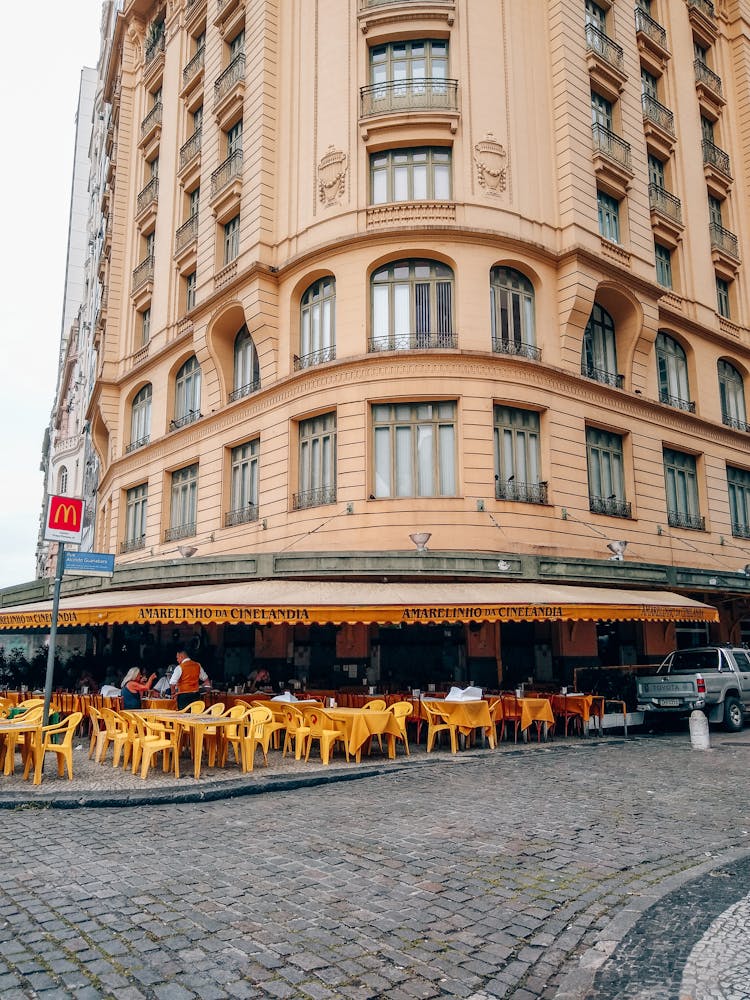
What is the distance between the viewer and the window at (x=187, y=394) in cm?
2333

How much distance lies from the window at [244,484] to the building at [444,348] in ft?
0.27

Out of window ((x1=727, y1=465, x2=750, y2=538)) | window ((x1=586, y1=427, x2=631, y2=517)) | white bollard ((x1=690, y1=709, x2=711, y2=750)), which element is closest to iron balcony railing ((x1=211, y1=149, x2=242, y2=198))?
window ((x1=586, y1=427, x2=631, y2=517))

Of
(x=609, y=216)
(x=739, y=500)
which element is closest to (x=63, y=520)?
(x=609, y=216)

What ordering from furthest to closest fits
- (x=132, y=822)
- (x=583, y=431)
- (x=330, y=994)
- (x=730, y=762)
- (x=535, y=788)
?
(x=583, y=431)
(x=730, y=762)
(x=535, y=788)
(x=132, y=822)
(x=330, y=994)

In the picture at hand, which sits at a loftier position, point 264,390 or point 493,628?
point 264,390

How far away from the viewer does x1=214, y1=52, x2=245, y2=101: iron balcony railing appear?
22391 mm

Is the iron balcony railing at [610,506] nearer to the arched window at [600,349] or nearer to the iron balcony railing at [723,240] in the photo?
the arched window at [600,349]

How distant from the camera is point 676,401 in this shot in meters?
22.9

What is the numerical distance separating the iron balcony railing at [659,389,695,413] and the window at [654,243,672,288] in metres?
3.39

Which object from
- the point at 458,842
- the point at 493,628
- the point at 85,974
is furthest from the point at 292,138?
the point at 85,974

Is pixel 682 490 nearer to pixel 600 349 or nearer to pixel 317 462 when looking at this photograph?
pixel 600 349

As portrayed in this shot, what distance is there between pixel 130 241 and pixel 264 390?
44.4 ft

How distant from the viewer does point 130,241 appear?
Result: 95.0 feet

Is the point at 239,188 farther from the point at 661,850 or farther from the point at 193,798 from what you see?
the point at 661,850
